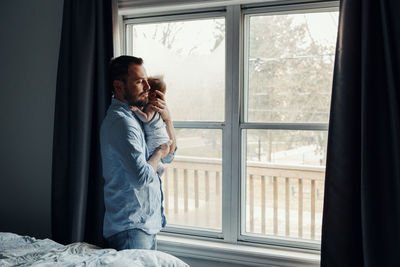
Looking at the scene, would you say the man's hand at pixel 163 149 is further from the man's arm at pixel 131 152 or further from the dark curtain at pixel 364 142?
the dark curtain at pixel 364 142

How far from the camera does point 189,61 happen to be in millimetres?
2504

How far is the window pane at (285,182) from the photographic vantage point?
2281mm

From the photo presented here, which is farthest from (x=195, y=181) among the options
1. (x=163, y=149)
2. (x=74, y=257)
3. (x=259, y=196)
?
(x=74, y=257)

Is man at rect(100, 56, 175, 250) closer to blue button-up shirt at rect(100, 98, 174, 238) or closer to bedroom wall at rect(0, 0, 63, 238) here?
blue button-up shirt at rect(100, 98, 174, 238)

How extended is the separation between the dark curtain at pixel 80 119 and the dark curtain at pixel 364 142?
4.59 ft

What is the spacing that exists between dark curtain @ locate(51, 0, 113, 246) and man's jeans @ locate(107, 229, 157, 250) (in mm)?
504

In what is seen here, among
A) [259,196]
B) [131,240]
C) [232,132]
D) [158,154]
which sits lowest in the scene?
[131,240]

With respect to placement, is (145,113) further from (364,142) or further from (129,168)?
(364,142)

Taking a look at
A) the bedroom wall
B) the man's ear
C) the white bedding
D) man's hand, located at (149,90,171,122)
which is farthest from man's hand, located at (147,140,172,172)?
the bedroom wall

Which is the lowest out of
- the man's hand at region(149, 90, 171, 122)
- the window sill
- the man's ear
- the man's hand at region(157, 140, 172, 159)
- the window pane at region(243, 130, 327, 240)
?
the window sill

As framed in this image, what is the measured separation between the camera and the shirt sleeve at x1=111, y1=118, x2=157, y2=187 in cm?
187

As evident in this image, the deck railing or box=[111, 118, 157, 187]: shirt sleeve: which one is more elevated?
box=[111, 118, 157, 187]: shirt sleeve

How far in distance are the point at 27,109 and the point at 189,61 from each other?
126 centimetres

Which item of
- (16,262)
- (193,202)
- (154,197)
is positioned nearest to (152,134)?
(154,197)
